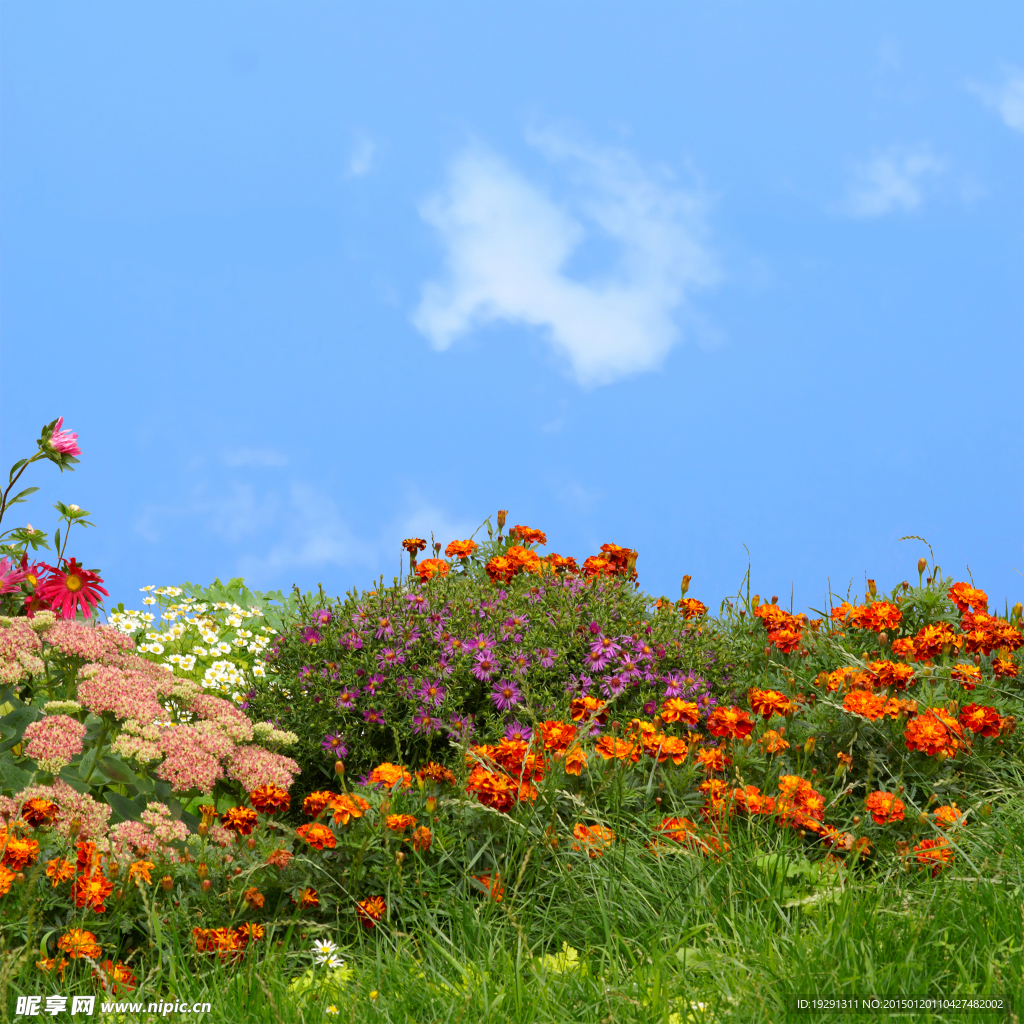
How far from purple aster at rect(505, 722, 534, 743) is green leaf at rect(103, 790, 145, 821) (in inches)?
69.9

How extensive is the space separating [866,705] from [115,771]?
369 cm

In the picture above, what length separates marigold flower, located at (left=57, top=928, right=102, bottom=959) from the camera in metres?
3.69

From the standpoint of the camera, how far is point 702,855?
4191mm

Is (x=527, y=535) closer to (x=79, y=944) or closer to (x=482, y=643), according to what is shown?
(x=482, y=643)

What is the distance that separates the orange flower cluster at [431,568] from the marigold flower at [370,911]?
2977 mm

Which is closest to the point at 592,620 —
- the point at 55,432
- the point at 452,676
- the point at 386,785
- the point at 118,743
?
the point at 452,676

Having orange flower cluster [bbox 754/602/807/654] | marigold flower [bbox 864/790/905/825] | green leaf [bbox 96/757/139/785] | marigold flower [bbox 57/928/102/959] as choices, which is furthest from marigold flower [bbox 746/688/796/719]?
marigold flower [bbox 57/928/102/959]

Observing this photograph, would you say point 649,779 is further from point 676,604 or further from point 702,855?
point 676,604

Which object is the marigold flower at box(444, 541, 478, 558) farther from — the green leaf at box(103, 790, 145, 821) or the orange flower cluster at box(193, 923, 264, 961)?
the orange flower cluster at box(193, 923, 264, 961)

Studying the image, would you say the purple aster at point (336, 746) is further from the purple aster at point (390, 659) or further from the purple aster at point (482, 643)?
the purple aster at point (482, 643)

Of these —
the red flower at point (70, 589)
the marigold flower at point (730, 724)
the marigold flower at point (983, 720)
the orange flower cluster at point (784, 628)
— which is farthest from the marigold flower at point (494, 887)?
the red flower at point (70, 589)

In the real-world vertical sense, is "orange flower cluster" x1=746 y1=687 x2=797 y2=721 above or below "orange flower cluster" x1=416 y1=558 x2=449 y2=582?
below

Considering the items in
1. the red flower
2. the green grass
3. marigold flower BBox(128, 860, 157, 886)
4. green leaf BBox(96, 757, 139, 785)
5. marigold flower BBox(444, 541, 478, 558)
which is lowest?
the green grass

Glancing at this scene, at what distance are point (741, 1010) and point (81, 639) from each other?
3.63m
